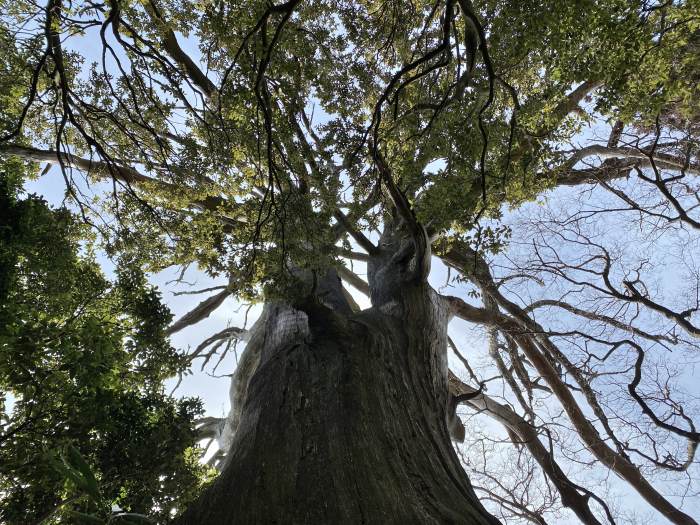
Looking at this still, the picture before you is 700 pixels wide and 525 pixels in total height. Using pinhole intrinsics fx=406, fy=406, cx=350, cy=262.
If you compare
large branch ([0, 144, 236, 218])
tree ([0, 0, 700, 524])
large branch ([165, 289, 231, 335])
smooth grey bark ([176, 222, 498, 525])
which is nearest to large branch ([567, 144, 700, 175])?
tree ([0, 0, 700, 524])

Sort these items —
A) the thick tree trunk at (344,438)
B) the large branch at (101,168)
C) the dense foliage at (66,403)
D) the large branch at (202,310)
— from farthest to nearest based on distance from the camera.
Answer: the large branch at (202,310), the large branch at (101,168), the dense foliage at (66,403), the thick tree trunk at (344,438)

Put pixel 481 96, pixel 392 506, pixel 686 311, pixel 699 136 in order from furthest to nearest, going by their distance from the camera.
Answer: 1. pixel 699 136
2. pixel 686 311
3. pixel 481 96
4. pixel 392 506

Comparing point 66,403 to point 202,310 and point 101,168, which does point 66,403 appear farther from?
point 202,310

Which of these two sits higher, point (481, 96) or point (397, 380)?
point (481, 96)

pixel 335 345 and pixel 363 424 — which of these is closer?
pixel 363 424

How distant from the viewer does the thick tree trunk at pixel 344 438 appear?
162 cm

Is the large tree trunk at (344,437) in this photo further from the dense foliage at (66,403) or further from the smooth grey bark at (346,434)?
the dense foliage at (66,403)

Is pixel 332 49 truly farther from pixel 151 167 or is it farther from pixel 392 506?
pixel 392 506

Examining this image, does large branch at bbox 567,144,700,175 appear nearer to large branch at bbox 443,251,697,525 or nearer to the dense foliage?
large branch at bbox 443,251,697,525

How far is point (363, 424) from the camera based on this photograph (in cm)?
212

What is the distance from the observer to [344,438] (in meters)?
1.99

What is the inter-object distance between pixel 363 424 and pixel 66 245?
106 inches

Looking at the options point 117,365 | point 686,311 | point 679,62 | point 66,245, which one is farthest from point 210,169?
point 686,311

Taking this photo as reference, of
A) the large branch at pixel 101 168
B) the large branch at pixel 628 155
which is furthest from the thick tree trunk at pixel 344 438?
the large branch at pixel 628 155
